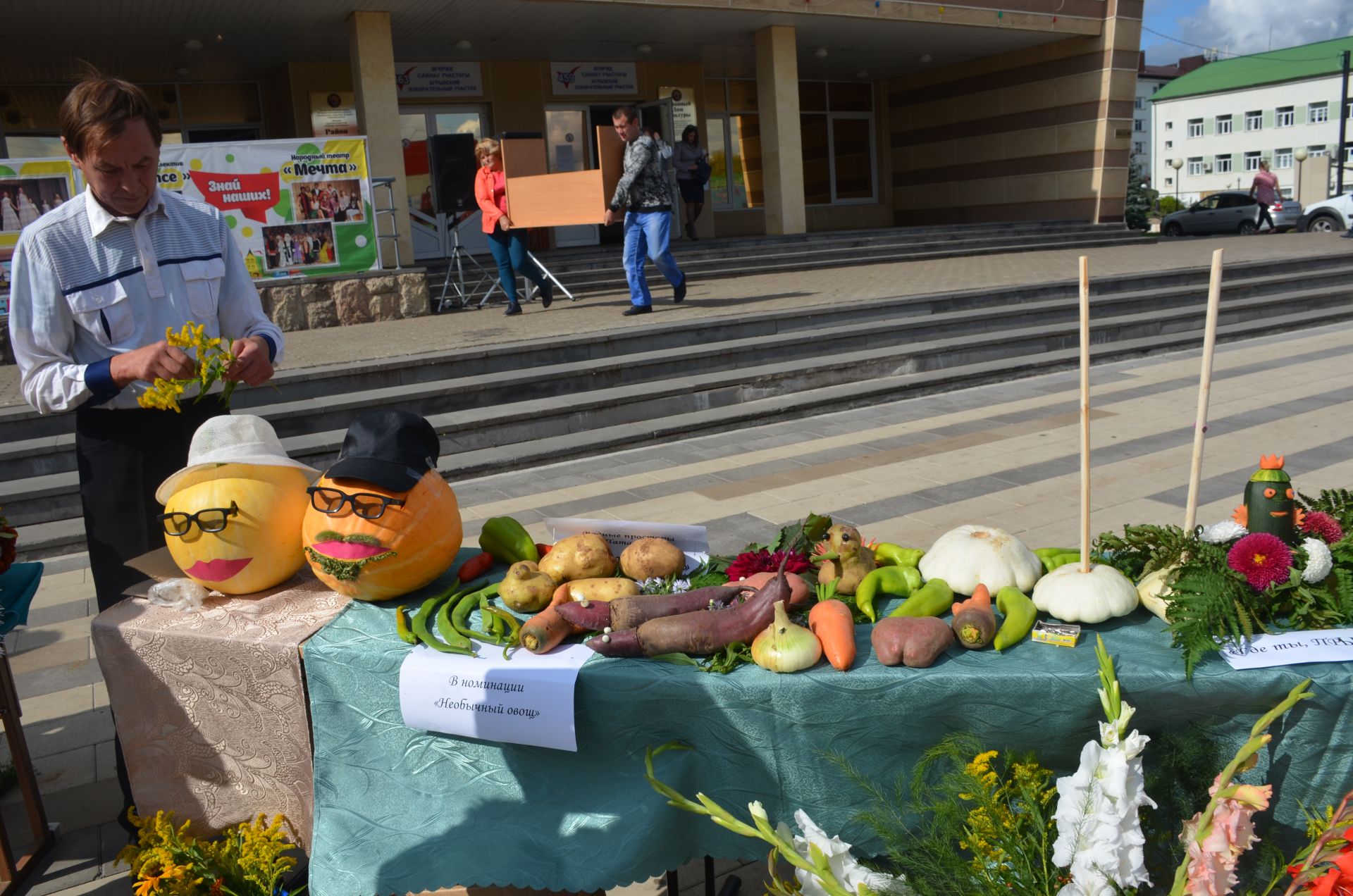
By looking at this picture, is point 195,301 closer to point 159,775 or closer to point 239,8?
point 159,775

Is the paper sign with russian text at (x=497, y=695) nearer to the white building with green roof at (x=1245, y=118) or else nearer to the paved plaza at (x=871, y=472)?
the paved plaza at (x=871, y=472)

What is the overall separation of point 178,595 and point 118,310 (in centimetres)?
75

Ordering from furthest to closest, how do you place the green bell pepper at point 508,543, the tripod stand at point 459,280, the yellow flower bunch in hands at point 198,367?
1. the tripod stand at point 459,280
2. the green bell pepper at point 508,543
3. the yellow flower bunch in hands at point 198,367

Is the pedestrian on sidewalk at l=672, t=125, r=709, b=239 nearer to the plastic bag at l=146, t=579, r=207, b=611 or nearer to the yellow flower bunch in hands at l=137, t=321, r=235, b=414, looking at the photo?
the yellow flower bunch in hands at l=137, t=321, r=235, b=414

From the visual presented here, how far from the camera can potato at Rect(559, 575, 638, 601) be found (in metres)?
2.13

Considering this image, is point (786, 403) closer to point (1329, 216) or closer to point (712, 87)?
point (712, 87)

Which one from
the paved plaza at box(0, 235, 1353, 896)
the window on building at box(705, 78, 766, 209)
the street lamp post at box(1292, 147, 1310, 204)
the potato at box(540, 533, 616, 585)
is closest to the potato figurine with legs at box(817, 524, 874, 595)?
the potato at box(540, 533, 616, 585)

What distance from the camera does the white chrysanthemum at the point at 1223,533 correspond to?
1948 millimetres

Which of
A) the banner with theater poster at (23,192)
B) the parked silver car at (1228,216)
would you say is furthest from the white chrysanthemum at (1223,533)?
the parked silver car at (1228,216)

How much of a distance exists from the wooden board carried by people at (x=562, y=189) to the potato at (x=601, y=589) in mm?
8073

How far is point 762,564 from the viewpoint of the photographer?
222 centimetres

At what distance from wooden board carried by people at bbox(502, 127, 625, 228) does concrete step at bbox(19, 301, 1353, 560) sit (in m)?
2.83

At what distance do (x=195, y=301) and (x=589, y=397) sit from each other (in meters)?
5.44

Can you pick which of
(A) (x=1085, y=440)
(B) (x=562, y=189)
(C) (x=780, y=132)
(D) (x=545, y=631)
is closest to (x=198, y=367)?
(D) (x=545, y=631)
